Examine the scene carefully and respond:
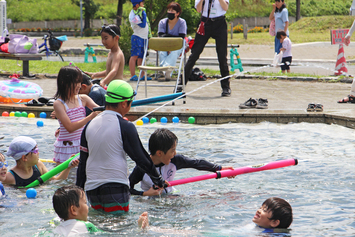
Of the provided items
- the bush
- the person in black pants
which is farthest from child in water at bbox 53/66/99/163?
the bush

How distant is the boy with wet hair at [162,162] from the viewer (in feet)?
12.8

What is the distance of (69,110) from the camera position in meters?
4.45

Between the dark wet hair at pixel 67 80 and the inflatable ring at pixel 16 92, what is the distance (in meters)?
4.31

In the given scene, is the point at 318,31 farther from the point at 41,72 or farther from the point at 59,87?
the point at 59,87

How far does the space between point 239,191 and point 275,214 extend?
1.24 metres

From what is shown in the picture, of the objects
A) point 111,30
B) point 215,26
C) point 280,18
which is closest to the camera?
point 111,30

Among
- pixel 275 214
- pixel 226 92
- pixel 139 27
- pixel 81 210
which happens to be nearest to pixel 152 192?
pixel 81 210

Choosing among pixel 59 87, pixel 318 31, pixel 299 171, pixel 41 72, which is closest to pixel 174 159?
pixel 59 87

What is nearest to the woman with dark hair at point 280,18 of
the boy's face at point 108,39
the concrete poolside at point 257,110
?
the concrete poolside at point 257,110

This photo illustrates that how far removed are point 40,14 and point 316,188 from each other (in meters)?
42.4

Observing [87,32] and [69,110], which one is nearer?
[69,110]

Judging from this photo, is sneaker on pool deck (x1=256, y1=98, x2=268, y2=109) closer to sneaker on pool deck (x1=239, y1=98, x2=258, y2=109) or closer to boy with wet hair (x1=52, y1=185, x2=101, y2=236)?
sneaker on pool deck (x1=239, y1=98, x2=258, y2=109)

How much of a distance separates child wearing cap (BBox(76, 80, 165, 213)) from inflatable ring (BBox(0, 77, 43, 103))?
5.43 meters

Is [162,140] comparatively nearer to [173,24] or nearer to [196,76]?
[173,24]
